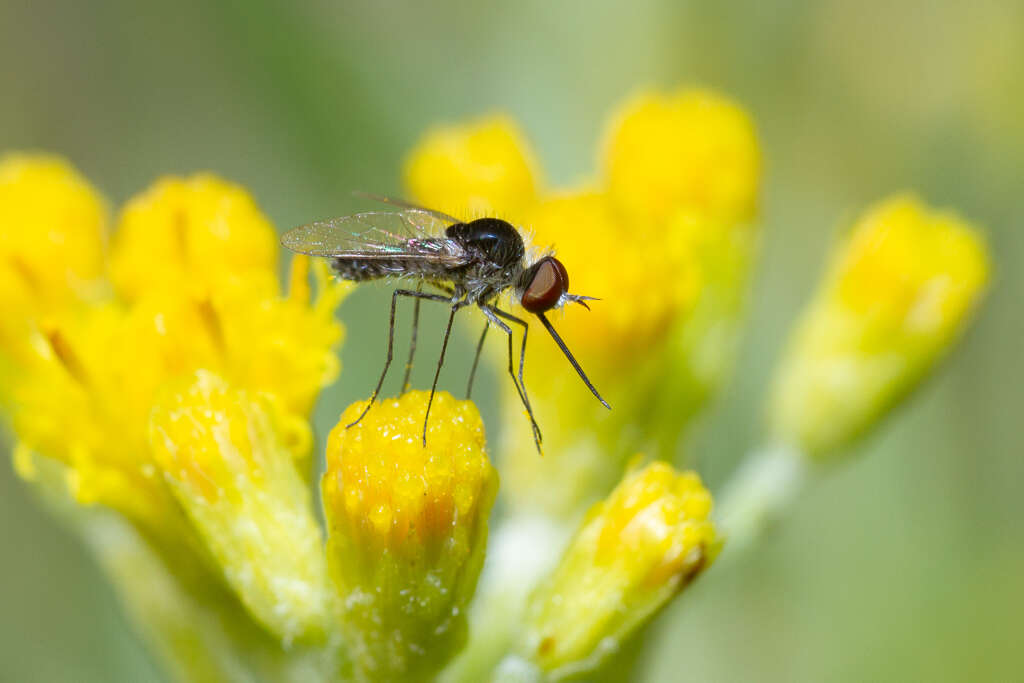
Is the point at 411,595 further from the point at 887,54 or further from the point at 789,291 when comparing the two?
the point at 887,54

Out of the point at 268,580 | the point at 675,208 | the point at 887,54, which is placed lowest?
the point at 268,580

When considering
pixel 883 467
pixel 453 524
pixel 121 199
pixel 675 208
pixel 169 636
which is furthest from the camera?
pixel 121 199

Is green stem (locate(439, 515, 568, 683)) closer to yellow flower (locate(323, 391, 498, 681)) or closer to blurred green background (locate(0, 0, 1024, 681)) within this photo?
yellow flower (locate(323, 391, 498, 681))

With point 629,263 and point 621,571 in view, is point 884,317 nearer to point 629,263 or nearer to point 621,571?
point 629,263

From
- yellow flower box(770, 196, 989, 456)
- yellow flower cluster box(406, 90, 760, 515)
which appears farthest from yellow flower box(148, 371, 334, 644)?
yellow flower box(770, 196, 989, 456)

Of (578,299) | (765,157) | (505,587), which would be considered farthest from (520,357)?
(765,157)

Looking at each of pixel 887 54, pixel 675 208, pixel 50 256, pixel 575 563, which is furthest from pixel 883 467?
pixel 50 256
